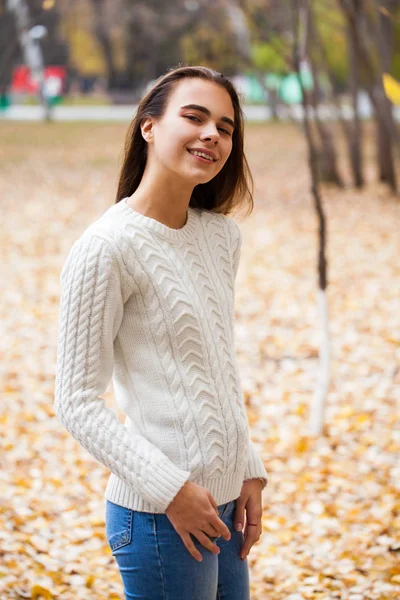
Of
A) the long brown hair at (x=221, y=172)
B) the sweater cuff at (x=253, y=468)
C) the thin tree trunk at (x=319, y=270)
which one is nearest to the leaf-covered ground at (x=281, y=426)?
the thin tree trunk at (x=319, y=270)

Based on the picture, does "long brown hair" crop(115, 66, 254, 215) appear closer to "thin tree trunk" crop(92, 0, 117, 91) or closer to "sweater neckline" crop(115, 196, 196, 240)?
"sweater neckline" crop(115, 196, 196, 240)

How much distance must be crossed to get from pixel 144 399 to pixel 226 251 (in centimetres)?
45

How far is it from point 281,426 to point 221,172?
10.9ft

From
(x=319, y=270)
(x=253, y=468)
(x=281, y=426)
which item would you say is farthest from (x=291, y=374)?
(x=253, y=468)

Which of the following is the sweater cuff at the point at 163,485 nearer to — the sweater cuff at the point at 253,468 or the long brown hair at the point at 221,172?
the sweater cuff at the point at 253,468

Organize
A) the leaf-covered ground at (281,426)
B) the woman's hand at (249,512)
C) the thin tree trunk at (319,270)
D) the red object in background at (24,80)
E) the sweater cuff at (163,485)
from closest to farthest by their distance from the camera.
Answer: the sweater cuff at (163,485), the woman's hand at (249,512), the leaf-covered ground at (281,426), the thin tree trunk at (319,270), the red object in background at (24,80)

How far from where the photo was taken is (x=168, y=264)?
1.77 m

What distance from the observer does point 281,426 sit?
16.9 feet

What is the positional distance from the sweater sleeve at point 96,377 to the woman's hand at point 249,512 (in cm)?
30

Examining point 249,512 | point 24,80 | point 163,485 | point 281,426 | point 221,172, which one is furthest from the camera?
point 24,80

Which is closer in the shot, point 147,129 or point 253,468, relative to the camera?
point 147,129

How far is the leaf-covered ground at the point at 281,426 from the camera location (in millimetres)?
3588

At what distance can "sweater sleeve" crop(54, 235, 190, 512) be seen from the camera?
1641mm

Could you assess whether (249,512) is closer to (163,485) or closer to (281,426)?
(163,485)
